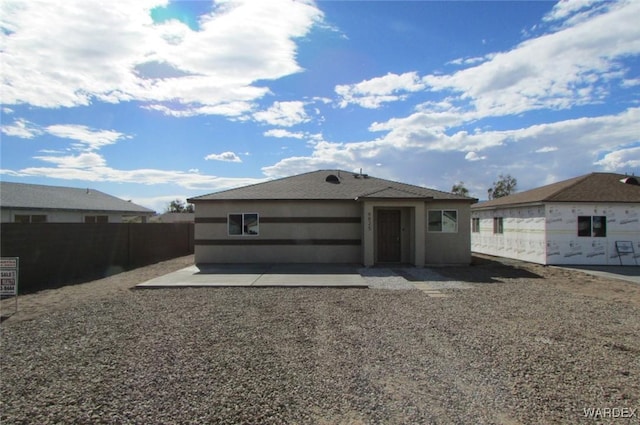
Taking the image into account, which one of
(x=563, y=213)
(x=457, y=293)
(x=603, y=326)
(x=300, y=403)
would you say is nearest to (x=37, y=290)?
(x=300, y=403)

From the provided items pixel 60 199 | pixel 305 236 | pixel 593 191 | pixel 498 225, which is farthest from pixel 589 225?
pixel 60 199

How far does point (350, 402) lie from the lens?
13.0ft

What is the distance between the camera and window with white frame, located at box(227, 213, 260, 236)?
1595 cm

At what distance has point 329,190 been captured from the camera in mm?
17125

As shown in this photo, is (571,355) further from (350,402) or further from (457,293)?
(457,293)

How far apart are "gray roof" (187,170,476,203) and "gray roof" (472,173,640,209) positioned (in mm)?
4060

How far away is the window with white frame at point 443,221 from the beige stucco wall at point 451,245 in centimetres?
13

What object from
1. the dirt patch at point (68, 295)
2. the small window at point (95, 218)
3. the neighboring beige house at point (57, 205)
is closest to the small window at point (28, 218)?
the neighboring beige house at point (57, 205)

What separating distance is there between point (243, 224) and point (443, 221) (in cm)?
816

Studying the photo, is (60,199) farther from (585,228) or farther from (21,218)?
(585,228)

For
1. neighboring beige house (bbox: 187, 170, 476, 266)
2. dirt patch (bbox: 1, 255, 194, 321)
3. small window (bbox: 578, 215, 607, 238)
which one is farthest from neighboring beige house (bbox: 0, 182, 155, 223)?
small window (bbox: 578, 215, 607, 238)

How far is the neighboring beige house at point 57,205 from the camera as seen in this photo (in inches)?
781

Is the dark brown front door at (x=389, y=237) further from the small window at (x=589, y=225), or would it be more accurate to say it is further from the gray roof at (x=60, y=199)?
the gray roof at (x=60, y=199)

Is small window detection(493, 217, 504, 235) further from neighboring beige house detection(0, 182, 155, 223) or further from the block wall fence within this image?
neighboring beige house detection(0, 182, 155, 223)
